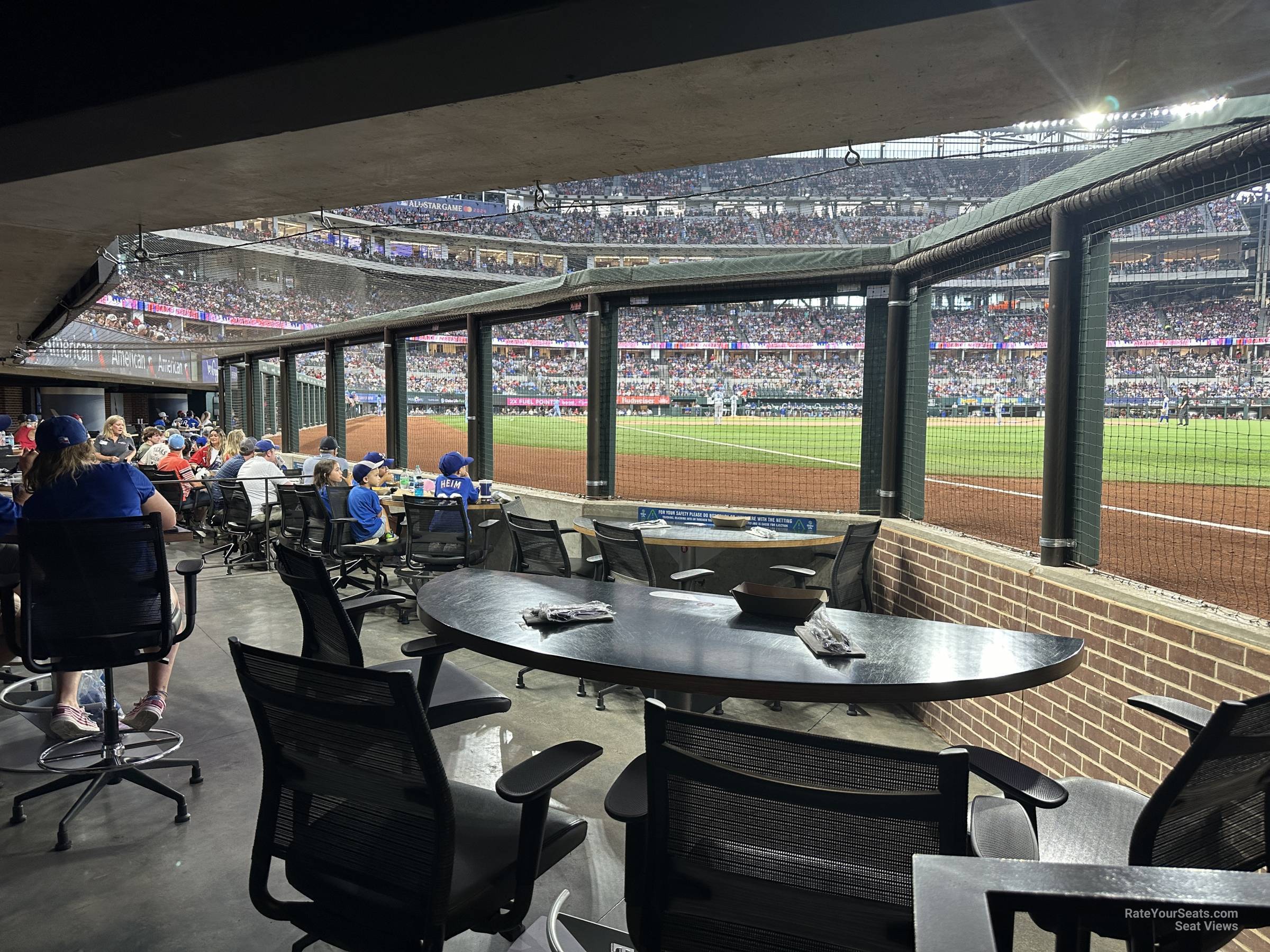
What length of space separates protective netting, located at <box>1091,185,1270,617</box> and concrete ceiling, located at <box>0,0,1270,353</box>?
2.84ft

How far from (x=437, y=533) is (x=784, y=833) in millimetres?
4933

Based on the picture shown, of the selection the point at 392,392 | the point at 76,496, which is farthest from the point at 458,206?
the point at 76,496

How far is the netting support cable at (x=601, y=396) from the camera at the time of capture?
252 inches

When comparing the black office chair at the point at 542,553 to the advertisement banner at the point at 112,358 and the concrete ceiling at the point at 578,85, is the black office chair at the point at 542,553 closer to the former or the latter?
the concrete ceiling at the point at 578,85

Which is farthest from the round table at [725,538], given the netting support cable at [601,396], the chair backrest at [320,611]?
the chair backrest at [320,611]

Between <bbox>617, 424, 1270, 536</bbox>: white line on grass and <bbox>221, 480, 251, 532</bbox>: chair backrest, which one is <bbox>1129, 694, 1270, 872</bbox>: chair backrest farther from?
<bbox>617, 424, 1270, 536</bbox>: white line on grass

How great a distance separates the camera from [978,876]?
64cm

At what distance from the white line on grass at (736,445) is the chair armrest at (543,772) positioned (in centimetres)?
1543

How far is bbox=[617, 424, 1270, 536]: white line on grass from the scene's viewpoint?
8.91 meters

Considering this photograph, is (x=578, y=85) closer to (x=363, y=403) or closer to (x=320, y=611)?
(x=320, y=611)

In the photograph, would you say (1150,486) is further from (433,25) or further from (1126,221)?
(433,25)

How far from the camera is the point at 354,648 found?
2283mm

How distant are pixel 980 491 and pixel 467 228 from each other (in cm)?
3448

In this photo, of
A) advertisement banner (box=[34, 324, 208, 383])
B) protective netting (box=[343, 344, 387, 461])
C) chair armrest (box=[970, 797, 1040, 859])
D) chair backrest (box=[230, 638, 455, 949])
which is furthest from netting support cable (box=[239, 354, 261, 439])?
→ chair armrest (box=[970, 797, 1040, 859])
